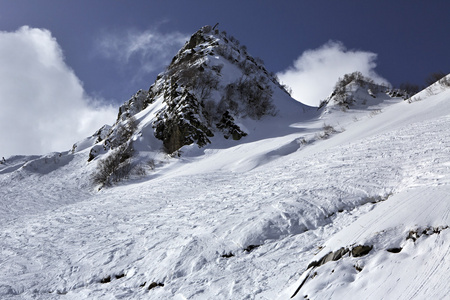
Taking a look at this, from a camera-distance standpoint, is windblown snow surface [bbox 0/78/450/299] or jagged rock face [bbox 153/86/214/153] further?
jagged rock face [bbox 153/86/214/153]

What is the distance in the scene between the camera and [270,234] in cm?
649

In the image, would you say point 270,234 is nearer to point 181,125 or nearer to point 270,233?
point 270,233

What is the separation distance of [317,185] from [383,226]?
458 centimetres

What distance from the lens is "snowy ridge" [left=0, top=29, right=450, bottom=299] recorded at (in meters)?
3.85

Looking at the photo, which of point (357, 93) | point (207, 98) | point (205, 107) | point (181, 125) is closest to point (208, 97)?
point (207, 98)

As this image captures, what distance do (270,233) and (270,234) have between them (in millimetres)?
29

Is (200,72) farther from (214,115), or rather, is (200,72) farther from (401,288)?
(401,288)

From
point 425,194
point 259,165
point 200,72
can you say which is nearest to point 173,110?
point 200,72

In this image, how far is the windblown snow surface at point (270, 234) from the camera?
3826 mm

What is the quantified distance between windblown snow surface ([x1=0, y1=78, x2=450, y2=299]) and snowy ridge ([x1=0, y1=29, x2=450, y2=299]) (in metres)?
0.03

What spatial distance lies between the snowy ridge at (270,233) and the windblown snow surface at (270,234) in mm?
30

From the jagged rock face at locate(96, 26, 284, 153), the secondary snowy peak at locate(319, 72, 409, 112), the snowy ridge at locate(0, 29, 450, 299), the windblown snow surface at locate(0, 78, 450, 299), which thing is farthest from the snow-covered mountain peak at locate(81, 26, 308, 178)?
the windblown snow surface at locate(0, 78, 450, 299)

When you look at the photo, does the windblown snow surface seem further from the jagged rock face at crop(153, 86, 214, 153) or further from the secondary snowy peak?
the secondary snowy peak

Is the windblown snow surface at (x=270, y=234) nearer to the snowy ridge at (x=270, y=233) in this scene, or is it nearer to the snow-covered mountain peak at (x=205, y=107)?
the snowy ridge at (x=270, y=233)
